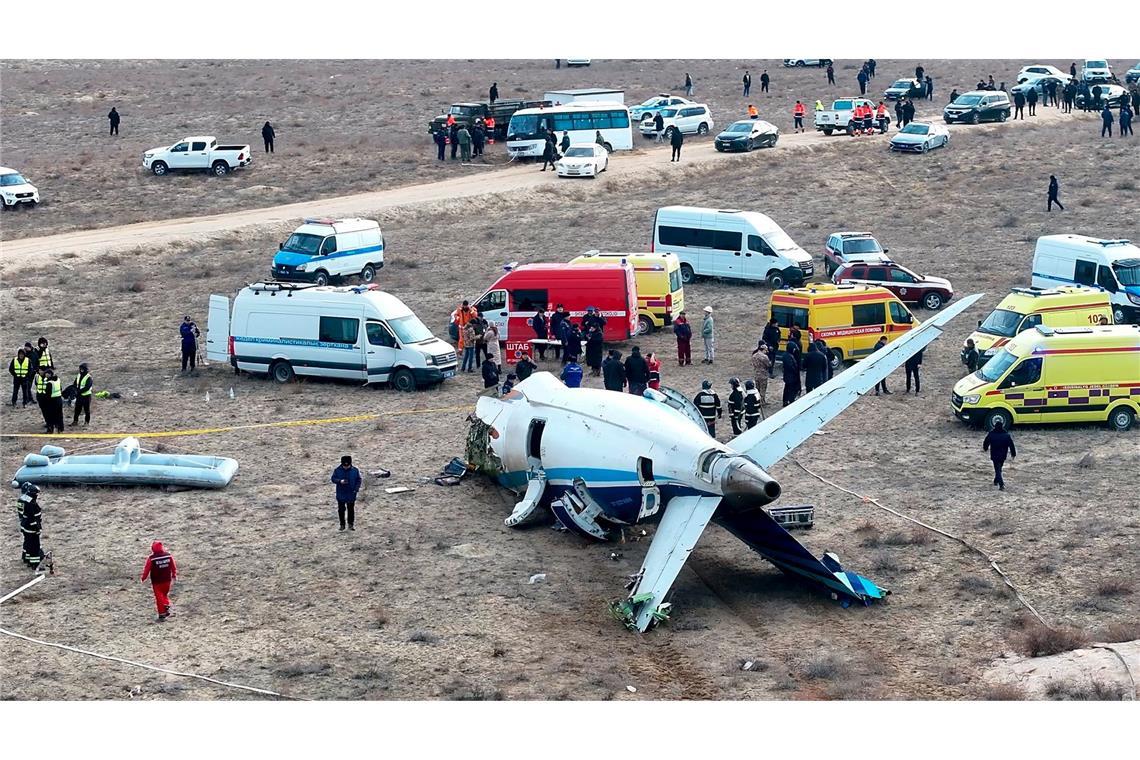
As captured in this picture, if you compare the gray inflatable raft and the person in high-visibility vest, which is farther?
the person in high-visibility vest

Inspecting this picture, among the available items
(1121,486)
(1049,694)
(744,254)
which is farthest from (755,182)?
(1049,694)

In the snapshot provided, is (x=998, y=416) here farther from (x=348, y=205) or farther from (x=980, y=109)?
(x=980, y=109)

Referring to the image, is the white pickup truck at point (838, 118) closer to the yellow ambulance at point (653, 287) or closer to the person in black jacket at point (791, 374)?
the yellow ambulance at point (653, 287)

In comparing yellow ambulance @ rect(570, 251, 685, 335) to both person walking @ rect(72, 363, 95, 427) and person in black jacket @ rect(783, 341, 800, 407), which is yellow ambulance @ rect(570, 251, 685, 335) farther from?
person walking @ rect(72, 363, 95, 427)

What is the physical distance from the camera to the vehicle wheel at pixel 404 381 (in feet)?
112

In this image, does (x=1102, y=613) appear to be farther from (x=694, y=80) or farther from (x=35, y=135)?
(x=694, y=80)

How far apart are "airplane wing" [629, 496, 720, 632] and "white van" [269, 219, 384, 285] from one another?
26.7m

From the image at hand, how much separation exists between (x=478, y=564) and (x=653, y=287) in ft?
58.2

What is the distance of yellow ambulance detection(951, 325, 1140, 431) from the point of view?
98.9 feet

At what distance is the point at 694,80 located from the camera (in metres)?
90.9

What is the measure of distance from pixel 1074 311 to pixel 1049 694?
2041cm

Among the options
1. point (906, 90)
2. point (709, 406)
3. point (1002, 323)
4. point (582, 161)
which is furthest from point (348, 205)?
point (906, 90)

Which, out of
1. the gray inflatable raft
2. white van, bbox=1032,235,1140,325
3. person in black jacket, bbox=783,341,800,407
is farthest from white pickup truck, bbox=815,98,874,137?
the gray inflatable raft

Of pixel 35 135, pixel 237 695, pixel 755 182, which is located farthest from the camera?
pixel 35 135
